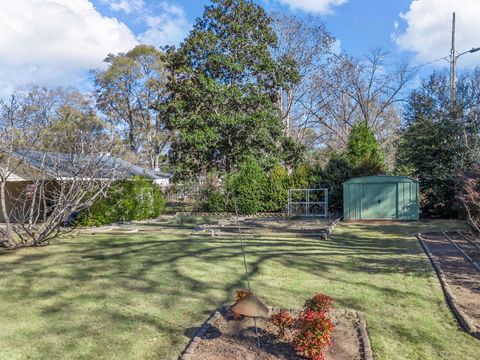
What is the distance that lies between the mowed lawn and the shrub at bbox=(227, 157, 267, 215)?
9408 millimetres

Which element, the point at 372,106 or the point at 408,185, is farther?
the point at 372,106

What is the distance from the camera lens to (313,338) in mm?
3641

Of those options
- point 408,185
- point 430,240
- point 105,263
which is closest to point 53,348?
point 105,263

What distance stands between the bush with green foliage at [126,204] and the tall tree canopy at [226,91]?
421 cm

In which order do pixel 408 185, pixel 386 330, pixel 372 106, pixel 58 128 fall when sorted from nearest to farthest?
1. pixel 386 330
2. pixel 408 185
3. pixel 58 128
4. pixel 372 106

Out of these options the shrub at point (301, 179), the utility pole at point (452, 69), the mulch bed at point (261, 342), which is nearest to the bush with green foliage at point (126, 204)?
the shrub at point (301, 179)

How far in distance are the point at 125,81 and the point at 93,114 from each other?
4.23 m

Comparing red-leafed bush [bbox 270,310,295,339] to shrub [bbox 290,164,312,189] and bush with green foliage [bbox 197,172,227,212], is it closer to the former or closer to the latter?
shrub [bbox 290,164,312,189]

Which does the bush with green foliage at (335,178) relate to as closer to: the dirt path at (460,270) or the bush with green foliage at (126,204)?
the dirt path at (460,270)

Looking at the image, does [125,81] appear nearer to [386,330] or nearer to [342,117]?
[342,117]

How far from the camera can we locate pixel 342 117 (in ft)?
114

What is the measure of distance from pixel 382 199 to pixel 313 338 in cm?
1430

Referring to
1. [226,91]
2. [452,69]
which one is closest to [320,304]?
[226,91]

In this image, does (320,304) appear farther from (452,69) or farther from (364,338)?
Answer: (452,69)
